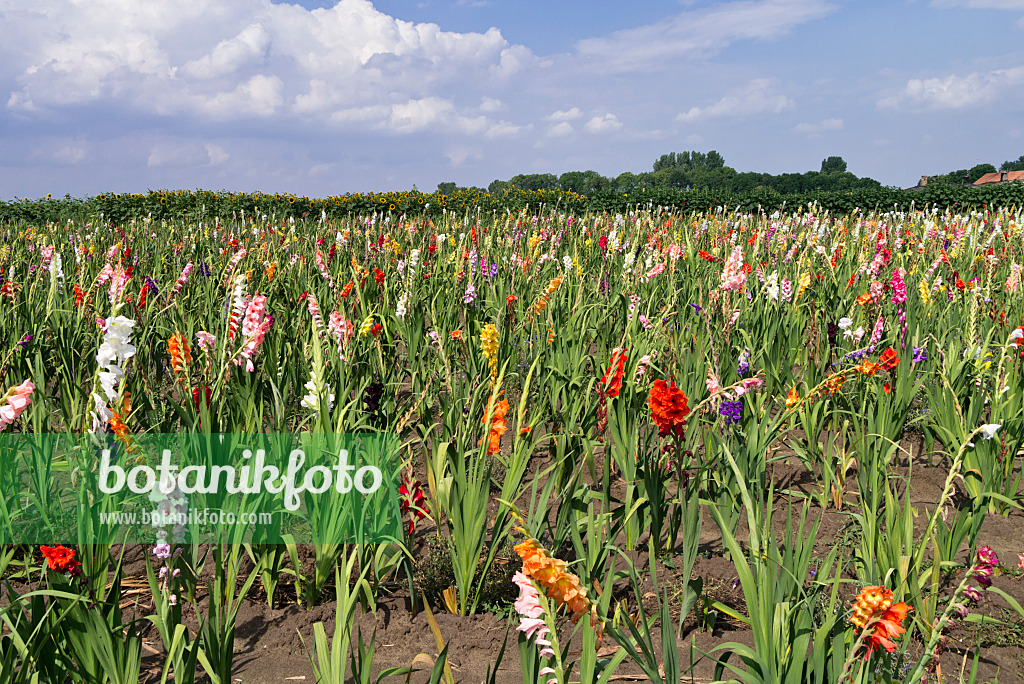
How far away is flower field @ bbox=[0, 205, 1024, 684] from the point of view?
1.49m

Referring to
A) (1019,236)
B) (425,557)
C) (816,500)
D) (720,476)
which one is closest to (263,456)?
(425,557)

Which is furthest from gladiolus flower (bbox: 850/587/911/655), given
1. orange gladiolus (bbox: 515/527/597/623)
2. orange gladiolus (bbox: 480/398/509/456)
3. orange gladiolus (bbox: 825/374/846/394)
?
orange gladiolus (bbox: 825/374/846/394)

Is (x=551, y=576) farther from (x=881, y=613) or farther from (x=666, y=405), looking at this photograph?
(x=666, y=405)

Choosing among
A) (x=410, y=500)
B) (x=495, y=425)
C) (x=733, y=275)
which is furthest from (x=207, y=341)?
(x=733, y=275)

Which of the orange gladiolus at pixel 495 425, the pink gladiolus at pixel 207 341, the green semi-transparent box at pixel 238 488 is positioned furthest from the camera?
the pink gladiolus at pixel 207 341

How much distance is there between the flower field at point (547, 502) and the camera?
1.49m

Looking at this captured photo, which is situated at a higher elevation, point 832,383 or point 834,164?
point 834,164

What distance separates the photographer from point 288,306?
4992 millimetres

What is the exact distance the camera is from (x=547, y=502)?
2178mm

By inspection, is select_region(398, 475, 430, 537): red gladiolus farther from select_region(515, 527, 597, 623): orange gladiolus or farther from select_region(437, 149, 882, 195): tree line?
select_region(437, 149, 882, 195): tree line

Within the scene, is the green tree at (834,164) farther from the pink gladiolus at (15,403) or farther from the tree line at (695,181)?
the pink gladiolus at (15,403)

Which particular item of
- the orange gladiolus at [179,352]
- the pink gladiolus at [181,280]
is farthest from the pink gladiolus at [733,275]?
the pink gladiolus at [181,280]

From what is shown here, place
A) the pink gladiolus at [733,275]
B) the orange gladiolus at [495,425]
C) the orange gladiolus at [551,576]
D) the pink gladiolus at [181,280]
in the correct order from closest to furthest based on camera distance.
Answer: the orange gladiolus at [551,576], the orange gladiolus at [495,425], the pink gladiolus at [733,275], the pink gladiolus at [181,280]

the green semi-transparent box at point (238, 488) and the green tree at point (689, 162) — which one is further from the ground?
the green tree at point (689, 162)
